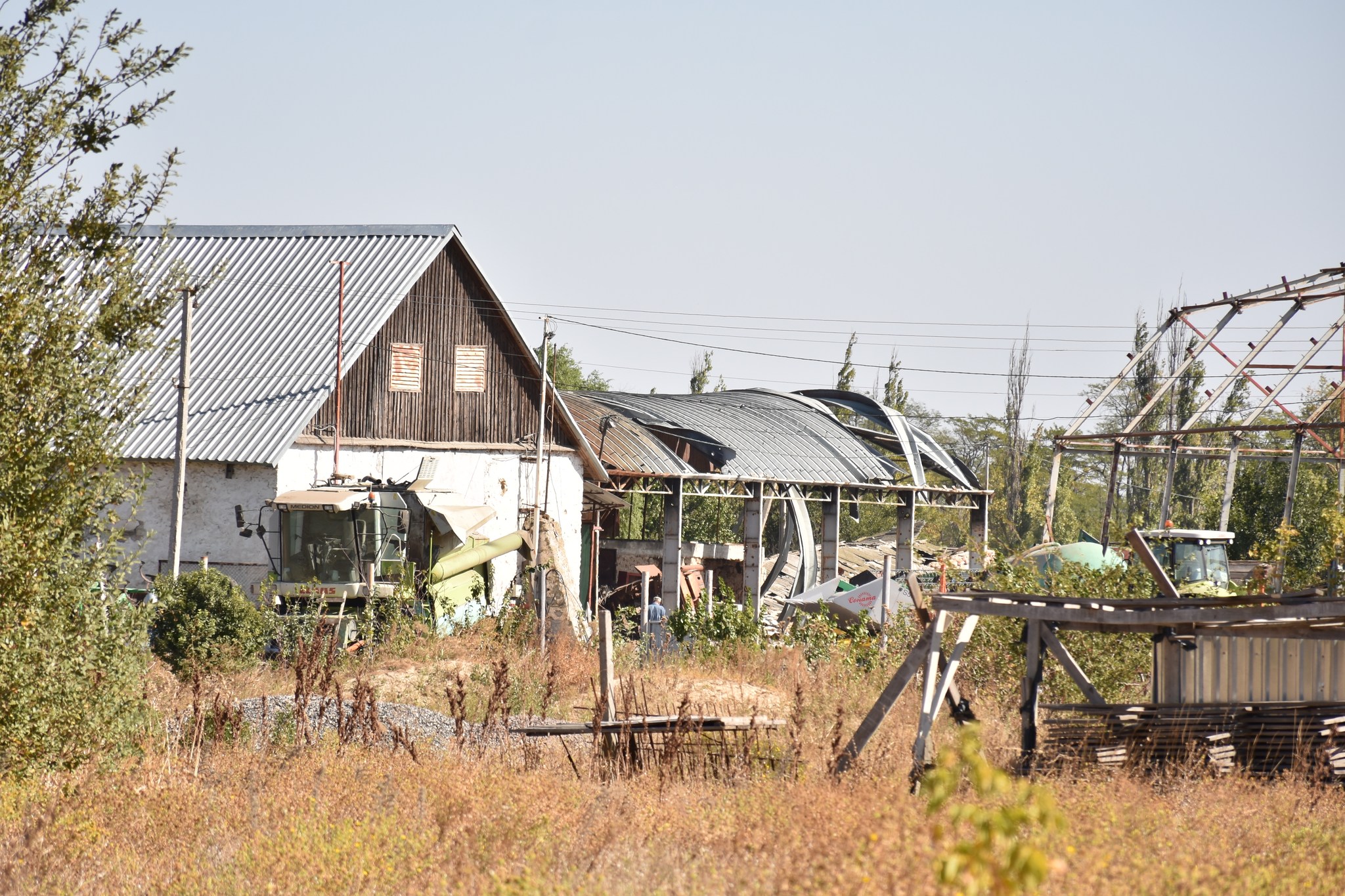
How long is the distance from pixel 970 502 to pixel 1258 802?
30.3 meters

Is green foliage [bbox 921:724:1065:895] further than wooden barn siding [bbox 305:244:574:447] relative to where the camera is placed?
No

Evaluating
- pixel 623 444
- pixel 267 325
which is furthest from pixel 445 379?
pixel 623 444

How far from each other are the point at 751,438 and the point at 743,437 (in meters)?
0.24

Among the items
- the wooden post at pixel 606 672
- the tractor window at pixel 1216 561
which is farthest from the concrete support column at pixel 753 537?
the wooden post at pixel 606 672

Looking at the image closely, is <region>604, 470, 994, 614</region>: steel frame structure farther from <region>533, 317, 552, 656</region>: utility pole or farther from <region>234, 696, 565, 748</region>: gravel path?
<region>234, 696, 565, 748</region>: gravel path

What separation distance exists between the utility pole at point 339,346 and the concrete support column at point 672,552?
8.19 meters

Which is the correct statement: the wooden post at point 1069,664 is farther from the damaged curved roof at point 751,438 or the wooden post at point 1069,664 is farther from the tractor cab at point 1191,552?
the damaged curved roof at point 751,438

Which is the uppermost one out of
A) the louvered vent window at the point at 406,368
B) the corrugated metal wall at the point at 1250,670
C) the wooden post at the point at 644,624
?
Answer: the louvered vent window at the point at 406,368

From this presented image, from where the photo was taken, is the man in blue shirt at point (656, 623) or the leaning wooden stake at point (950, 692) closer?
the leaning wooden stake at point (950, 692)

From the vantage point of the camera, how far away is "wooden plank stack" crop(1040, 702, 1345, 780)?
9.53 m

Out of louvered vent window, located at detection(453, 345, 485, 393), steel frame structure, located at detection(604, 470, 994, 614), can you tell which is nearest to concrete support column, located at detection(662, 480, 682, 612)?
steel frame structure, located at detection(604, 470, 994, 614)

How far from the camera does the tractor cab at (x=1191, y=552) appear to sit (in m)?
23.9

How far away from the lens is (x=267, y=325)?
2741cm

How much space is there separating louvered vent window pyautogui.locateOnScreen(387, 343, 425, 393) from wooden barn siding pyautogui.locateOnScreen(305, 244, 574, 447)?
96mm
